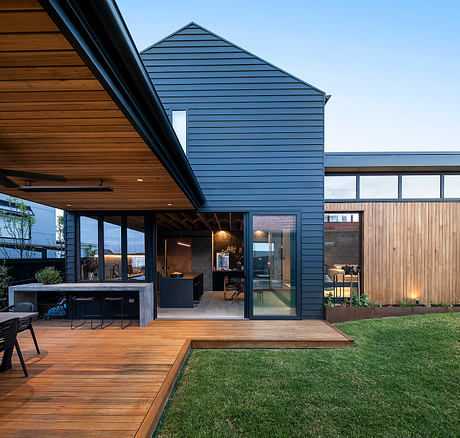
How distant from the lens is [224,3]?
10.6 m

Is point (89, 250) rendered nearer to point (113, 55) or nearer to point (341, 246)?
point (113, 55)

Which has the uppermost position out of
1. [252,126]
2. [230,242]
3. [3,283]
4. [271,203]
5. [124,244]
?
[252,126]

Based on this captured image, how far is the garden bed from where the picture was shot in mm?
5141

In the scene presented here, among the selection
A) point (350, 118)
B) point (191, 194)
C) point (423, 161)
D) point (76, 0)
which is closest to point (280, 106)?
point (191, 194)

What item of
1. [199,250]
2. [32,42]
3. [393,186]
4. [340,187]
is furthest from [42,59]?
[199,250]

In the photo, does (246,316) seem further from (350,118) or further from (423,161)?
(350,118)

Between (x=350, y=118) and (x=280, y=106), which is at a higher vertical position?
(x=350, y=118)

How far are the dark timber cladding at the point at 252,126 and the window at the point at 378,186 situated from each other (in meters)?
1.39

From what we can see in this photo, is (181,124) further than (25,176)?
Yes

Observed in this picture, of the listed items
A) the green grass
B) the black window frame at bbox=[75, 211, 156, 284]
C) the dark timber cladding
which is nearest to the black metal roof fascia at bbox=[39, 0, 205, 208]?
the green grass

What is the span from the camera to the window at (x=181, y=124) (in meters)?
5.39

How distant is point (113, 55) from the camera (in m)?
1.32

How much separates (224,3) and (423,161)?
33.7ft

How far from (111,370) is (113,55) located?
11.2 ft
